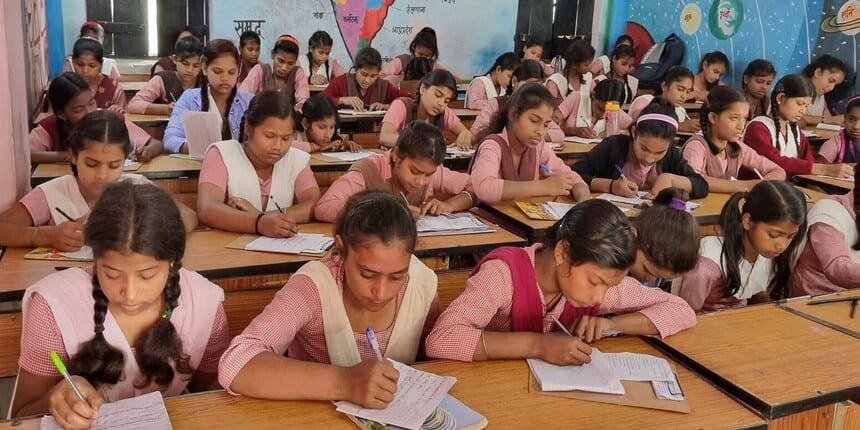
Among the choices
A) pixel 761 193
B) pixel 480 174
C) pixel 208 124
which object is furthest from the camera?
pixel 208 124

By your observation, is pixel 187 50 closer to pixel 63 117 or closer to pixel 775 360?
pixel 63 117

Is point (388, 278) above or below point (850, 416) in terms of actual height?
above

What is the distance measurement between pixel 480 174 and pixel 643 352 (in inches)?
57.9

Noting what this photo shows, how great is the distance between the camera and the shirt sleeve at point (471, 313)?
4.75ft

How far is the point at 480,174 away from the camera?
116 inches

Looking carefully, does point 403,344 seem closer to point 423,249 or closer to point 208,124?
point 423,249

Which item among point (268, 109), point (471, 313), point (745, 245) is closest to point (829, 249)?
point (745, 245)

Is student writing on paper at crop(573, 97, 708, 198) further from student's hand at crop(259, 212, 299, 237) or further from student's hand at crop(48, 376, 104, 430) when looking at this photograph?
student's hand at crop(48, 376, 104, 430)

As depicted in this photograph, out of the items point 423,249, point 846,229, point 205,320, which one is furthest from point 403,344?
point 846,229

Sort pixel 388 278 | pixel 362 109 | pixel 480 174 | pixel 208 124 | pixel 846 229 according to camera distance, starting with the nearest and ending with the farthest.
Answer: pixel 388 278, pixel 846 229, pixel 480 174, pixel 208 124, pixel 362 109

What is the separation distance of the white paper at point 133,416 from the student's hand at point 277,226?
108 centimetres

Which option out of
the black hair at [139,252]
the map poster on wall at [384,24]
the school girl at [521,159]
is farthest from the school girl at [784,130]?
the map poster on wall at [384,24]

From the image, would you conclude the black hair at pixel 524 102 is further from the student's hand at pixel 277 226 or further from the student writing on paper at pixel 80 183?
the student writing on paper at pixel 80 183

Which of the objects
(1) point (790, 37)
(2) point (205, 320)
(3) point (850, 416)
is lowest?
(3) point (850, 416)
